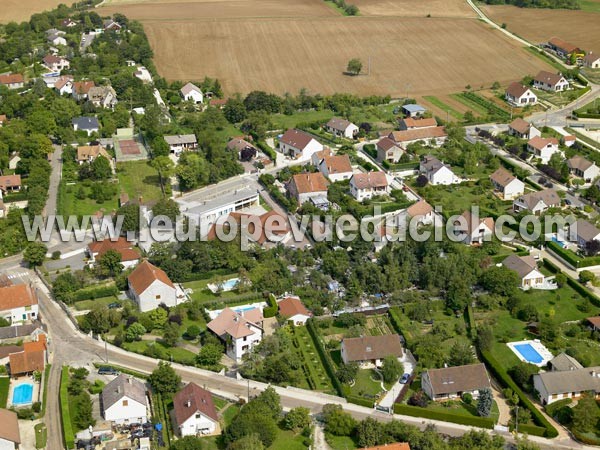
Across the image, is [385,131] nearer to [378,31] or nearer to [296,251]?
[296,251]

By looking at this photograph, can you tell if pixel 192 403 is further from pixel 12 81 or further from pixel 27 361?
pixel 12 81

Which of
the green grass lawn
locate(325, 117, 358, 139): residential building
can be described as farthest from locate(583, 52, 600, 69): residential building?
the green grass lawn

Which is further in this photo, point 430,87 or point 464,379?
point 430,87

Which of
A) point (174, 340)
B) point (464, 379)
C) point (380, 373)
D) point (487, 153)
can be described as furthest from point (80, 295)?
point (487, 153)

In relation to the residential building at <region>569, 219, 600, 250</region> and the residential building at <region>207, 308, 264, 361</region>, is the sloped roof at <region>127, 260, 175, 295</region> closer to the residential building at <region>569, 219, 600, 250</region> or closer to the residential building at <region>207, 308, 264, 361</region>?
the residential building at <region>207, 308, 264, 361</region>

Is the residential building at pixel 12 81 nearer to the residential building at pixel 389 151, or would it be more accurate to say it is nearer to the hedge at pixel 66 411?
the residential building at pixel 389 151
